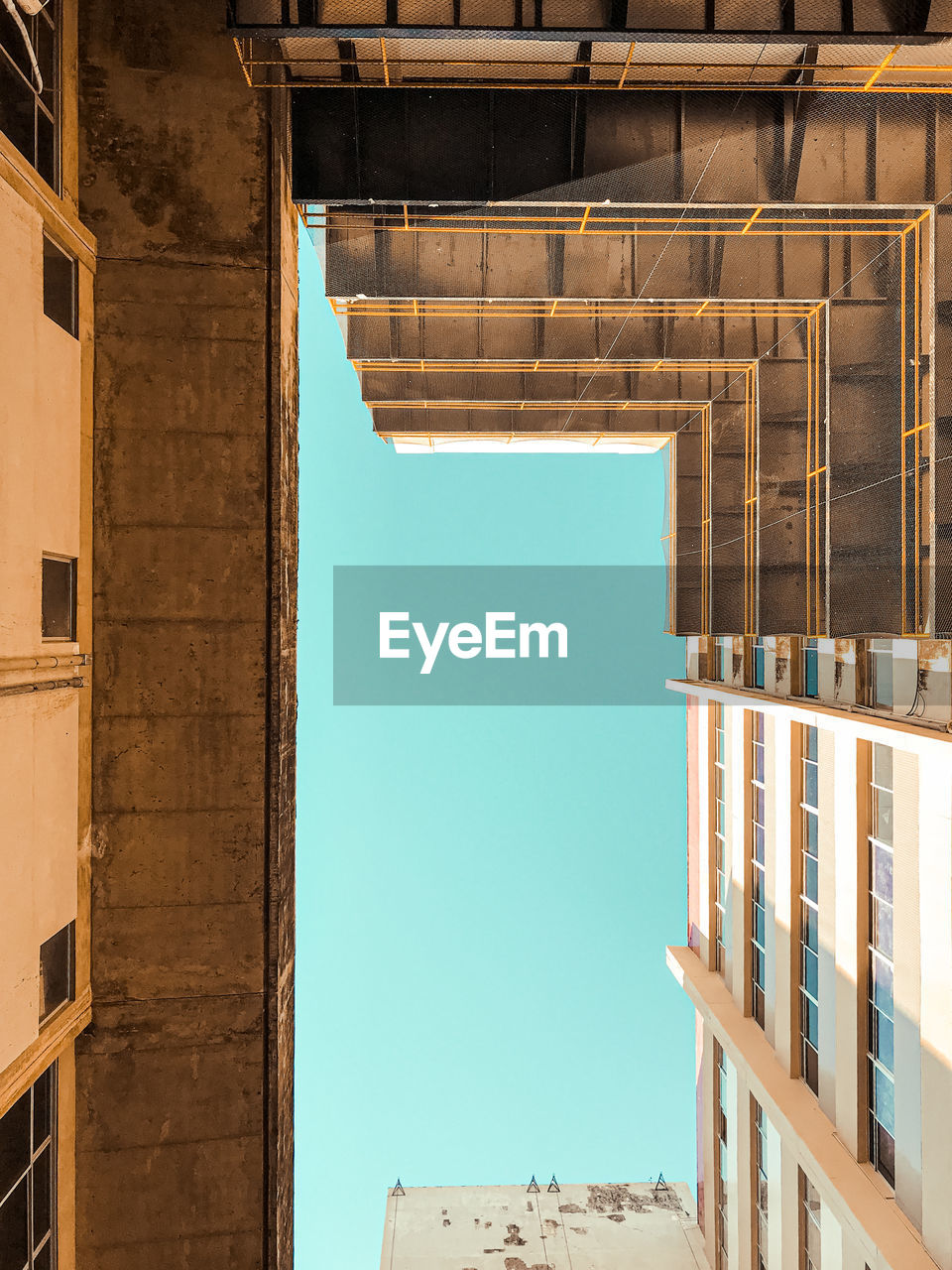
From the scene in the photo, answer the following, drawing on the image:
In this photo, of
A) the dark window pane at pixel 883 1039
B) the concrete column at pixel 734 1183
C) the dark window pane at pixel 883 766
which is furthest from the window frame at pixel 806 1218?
the dark window pane at pixel 883 766

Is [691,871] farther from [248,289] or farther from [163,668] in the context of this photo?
[248,289]

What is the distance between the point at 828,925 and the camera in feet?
47.6

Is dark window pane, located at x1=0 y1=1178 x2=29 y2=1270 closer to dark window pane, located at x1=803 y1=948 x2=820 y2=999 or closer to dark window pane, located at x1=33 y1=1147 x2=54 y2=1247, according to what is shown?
dark window pane, located at x1=33 y1=1147 x2=54 y2=1247

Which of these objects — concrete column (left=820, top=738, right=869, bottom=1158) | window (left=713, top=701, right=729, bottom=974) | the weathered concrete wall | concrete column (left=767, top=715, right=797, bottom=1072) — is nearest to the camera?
the weathered concrete wall

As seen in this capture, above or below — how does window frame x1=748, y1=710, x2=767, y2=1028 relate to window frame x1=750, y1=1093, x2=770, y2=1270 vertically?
above

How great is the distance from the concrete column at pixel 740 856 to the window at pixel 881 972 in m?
6.02

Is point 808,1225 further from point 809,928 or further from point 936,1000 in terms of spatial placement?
point 936,1000

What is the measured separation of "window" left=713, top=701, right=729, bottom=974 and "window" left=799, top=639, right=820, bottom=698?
17.6 ft

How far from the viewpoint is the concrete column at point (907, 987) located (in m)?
11.5

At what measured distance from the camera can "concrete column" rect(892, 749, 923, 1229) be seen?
37.6 feet

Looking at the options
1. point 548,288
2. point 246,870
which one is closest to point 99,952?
point 246,870

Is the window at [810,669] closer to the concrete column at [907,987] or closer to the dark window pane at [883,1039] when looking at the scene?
the concrete column at [907,987]

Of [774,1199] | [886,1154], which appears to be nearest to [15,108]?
[886,1154]

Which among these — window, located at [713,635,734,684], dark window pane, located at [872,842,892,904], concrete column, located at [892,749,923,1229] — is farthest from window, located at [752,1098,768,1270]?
window, located at [713,635,734,684]
